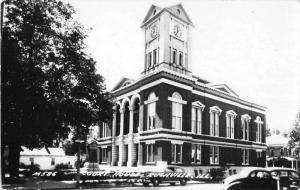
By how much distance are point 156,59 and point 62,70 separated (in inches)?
517

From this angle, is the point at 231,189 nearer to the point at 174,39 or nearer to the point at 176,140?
the point at 176,140

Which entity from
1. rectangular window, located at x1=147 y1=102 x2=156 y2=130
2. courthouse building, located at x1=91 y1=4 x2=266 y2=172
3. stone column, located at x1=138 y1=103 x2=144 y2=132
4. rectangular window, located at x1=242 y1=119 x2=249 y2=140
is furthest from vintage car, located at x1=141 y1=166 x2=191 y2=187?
rectangular window, located at x1=242 y1=119 x2=249 y2=140

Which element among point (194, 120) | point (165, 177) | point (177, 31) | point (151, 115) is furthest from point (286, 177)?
point (177, 31)

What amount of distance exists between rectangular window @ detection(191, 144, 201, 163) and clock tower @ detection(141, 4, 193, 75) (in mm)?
8335

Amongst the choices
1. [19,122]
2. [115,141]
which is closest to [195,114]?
[115,141]

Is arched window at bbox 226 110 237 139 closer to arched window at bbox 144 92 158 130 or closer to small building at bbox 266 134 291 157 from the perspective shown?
arched window at bbox 144 92 158 130

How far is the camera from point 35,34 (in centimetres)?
2288

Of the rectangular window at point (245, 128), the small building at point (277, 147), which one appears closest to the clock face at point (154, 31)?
the rectangular window at point (245, 128)

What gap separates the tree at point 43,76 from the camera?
2152 cm

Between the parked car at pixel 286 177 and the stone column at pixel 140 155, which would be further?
the stone column at pixel 140 155

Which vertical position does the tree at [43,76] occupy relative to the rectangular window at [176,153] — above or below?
above

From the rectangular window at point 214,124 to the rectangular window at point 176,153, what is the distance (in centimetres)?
771

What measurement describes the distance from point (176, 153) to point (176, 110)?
172 inches

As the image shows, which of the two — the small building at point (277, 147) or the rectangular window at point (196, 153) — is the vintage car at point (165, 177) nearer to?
the rectangular window at point (196, 153)
